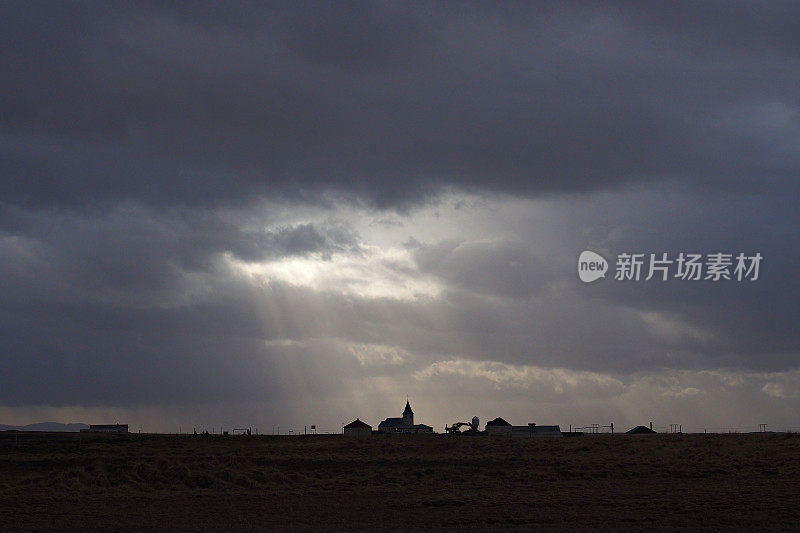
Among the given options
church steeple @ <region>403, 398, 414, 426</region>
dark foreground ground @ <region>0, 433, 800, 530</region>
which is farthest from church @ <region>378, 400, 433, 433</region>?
dark foreground ground @ <region>0, 433, 800, 530</region>

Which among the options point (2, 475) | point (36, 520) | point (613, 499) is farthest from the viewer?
point (2, 475)

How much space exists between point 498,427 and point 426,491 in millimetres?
95337

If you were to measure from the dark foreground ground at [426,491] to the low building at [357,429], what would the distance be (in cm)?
5701

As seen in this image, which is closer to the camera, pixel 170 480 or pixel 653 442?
pixel 170 480

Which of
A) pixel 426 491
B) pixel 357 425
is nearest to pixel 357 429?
pixel 357 425

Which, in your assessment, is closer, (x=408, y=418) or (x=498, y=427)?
(x=498, y=427)

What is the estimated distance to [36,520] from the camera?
32125mm

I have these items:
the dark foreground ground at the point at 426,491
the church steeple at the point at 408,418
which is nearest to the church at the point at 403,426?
the church steeple at the point at 408,418

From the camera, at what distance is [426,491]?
4100cm

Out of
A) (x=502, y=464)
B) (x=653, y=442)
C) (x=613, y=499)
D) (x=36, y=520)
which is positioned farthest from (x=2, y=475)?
(x=653, y=442)

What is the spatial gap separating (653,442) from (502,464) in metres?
20.9

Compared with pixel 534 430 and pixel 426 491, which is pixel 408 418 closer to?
pixel 534 430

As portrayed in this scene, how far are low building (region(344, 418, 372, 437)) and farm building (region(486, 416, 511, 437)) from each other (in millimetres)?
19265

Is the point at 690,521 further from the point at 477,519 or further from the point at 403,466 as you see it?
the point at 403,466
